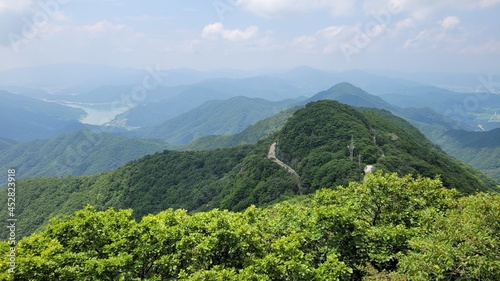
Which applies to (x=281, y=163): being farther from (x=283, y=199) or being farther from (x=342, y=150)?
(x=283, y=199)

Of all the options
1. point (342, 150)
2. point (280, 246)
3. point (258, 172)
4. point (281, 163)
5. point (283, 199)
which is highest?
point (280, 246)

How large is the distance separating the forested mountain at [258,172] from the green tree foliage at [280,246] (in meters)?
36.8

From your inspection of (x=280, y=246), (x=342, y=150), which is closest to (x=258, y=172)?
(x=342, y=150)

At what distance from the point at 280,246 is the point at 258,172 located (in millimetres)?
57583

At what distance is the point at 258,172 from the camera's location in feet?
234

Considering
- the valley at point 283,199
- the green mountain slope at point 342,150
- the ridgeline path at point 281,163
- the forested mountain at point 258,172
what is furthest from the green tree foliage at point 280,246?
the ridgeline path at point 281,163

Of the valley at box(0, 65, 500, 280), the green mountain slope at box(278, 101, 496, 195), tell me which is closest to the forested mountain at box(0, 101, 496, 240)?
the green mountain slope at box(278, 101, 496, 195)

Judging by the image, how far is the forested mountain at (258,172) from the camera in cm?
5975

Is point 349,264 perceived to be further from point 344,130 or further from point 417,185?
point 344,130

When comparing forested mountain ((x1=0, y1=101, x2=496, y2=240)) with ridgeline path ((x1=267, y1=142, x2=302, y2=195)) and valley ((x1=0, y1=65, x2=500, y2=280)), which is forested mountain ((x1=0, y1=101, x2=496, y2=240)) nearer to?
valley ((x1=0, y1=65, x2=500, y2=280))

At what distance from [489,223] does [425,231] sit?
2.67 metres

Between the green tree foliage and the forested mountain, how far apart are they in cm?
3675

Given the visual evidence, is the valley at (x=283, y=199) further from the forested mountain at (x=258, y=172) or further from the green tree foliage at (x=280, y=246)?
the forested mountain at (x=258, y=172)

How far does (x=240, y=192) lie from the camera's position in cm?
6769
